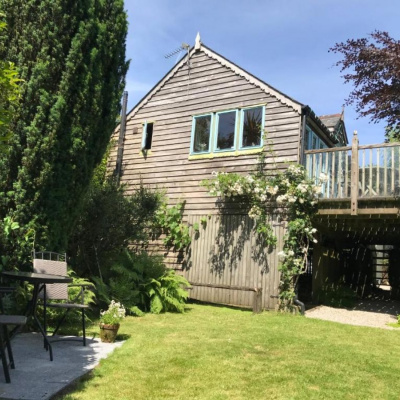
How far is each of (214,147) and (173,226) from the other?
250cm

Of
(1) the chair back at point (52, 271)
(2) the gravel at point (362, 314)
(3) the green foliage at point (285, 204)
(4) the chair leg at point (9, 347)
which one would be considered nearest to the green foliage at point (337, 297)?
(2) the gravel at point (362, 314)

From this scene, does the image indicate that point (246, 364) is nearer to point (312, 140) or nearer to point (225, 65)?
point (312, 140)

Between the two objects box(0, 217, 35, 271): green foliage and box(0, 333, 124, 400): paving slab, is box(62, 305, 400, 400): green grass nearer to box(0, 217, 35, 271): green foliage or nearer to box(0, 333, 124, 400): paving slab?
box(0, 333, 124, 400): paving slab

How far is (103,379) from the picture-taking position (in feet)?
12.2

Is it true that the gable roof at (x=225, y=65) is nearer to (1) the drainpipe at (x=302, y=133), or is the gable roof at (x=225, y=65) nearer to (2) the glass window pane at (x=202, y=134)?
(1) the drainpipe at (x=302, y=133)

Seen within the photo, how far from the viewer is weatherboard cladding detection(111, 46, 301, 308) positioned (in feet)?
32.2

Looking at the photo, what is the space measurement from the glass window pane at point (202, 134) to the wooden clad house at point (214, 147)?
0.03 m

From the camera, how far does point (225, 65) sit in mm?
11375

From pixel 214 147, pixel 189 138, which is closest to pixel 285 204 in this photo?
pixel 214 147

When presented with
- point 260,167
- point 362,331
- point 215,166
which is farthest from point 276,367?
point 215,166

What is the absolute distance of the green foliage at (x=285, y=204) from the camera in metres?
8.95

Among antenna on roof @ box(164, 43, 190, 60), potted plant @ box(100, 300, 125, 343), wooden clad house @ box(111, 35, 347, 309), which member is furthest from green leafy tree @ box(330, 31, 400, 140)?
potted plant @ box(100, 300, 125, 343)

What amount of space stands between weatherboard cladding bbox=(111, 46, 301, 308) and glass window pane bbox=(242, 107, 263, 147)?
8.4 inches

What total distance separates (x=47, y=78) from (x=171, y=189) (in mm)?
6181
